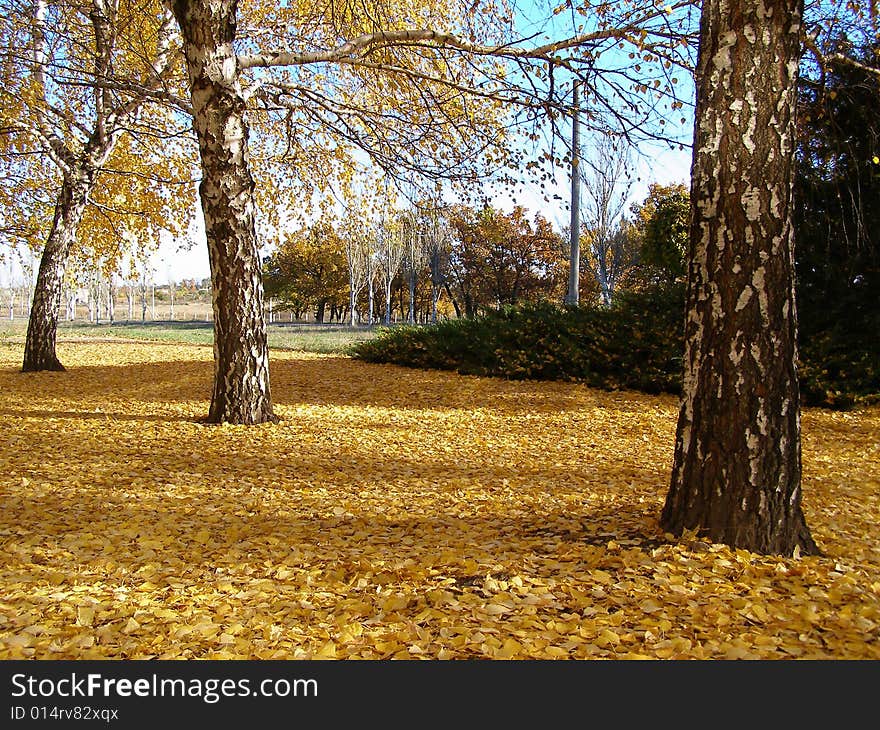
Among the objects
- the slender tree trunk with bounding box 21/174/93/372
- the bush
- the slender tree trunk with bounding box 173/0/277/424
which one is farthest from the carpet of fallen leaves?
the slender tree trunk with bounding box 21/174/93/372

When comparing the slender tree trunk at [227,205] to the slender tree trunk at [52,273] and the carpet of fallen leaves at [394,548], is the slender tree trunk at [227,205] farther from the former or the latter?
the slender tree trunk at [52,273]

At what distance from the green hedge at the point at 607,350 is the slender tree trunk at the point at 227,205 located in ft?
16.5

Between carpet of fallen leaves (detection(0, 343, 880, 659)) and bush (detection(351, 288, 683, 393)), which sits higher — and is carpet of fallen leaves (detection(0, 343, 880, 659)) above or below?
below

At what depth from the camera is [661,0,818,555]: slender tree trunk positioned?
3.03 metres

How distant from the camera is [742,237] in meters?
3.03

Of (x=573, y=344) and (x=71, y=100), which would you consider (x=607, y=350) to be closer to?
(x=573, y=344)

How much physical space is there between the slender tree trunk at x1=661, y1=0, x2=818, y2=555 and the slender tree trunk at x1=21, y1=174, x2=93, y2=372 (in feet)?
34.4

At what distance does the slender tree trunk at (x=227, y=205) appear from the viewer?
246 inches

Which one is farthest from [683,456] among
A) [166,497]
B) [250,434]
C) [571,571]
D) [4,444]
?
[4,444]

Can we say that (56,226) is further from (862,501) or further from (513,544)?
(862,501)

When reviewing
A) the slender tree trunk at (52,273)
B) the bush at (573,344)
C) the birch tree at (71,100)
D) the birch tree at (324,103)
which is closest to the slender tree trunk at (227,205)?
the birch tree at (324,103)

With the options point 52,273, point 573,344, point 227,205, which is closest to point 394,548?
point 227,205

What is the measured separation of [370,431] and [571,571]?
4.32 meters

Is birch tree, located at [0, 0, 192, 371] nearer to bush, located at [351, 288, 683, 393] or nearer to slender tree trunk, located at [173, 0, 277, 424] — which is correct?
slender tree trunk, located at [173, 0, 277, 424]
